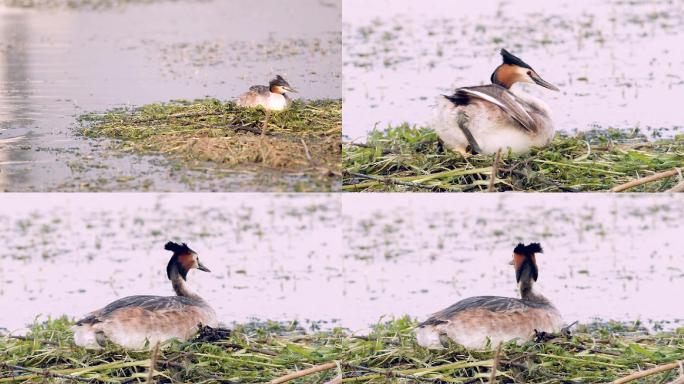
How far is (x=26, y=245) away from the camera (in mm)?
7945

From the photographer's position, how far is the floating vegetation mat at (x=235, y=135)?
622 centimetres

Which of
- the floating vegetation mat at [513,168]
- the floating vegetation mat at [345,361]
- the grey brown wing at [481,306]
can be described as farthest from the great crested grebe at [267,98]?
the grey brown wing at [481,306]

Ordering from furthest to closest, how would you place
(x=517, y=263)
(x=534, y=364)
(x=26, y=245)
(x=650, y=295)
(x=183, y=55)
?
(x=183, y=55) < (x=26, y=245) < (x=650, y=295) < (x=517, y=263) < (x=534, y=364)

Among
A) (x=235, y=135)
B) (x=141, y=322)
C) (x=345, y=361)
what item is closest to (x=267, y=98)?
(x=235, y=135)

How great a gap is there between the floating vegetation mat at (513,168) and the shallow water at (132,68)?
0.75 meters

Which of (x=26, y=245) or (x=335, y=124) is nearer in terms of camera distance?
(x=335, y=124)

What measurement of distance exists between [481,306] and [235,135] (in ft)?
6.32

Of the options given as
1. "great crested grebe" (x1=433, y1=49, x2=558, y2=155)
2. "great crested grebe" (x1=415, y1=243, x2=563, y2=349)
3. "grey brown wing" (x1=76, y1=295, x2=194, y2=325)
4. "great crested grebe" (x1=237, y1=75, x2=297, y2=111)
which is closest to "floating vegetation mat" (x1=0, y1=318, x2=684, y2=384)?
"great crested grebe" (x1=415, y1=243, x2=563, y2=349)

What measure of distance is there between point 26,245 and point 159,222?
102 cm

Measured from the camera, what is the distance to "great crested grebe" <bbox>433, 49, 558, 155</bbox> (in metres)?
6.40

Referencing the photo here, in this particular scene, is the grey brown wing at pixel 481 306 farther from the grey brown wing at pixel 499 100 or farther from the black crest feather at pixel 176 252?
the black crest feather at pixel 176 252

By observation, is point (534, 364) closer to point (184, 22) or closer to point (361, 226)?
point (361, 226)

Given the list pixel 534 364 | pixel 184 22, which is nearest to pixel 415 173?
pixel 534 364

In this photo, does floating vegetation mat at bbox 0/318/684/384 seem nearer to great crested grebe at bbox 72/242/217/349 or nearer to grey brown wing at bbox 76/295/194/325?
great crested grebe at bbox 72/242/217/349
